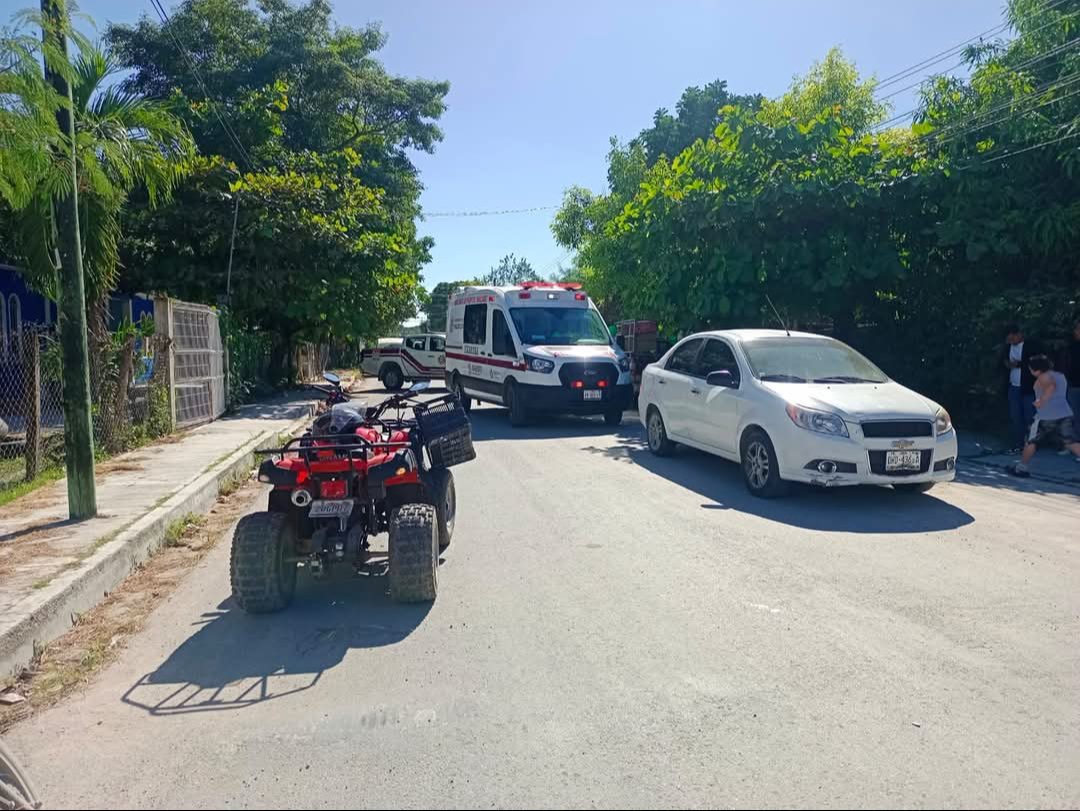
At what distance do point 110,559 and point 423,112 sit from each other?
31.6m

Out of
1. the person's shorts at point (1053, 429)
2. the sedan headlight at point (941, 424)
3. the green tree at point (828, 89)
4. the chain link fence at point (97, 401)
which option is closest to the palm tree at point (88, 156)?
the chain link fence at point (97, 401)

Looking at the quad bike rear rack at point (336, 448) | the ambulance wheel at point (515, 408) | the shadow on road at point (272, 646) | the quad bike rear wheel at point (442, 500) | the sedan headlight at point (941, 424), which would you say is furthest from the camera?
the ambulance wheel at point (515, 408)

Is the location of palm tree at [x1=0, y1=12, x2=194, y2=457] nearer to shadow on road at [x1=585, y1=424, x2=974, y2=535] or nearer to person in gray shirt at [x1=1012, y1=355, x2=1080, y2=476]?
shadow on road at [x1=585, y1=424, x2=974, y2=535]

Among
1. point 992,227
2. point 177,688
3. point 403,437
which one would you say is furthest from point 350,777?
point 992,227

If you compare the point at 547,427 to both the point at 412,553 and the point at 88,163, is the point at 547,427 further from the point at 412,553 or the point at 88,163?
the point at 412,553

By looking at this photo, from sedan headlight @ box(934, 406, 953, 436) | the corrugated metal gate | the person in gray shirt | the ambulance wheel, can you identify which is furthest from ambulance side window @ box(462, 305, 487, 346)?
sedan headlight @ box(934, 406, 953, 436)

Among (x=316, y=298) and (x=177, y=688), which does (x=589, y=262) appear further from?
(x=177, y=688)

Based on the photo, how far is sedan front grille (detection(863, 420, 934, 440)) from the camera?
8148 mm

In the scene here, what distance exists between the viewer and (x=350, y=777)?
137 inches

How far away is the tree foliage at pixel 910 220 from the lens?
13.3 meters

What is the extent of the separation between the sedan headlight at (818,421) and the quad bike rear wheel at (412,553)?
4.26m

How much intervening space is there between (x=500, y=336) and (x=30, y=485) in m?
8.40

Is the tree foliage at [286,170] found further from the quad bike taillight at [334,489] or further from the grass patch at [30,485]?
the quad bike taillight at [334,489]

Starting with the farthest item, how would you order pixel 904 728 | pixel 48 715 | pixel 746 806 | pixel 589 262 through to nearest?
pixel 589 262
pixel 48 715
pixel 904 728
pixel 746 806
